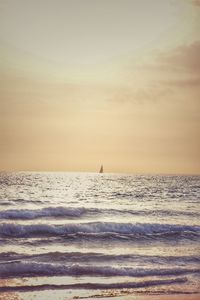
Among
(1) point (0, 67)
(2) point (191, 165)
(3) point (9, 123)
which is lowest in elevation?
(2) point (191, 165)

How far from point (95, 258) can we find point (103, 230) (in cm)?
153

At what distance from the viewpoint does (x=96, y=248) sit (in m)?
5.32

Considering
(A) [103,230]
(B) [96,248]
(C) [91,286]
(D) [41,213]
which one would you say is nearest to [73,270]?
(C) [91,286]

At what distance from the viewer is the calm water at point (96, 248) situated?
3.91 m

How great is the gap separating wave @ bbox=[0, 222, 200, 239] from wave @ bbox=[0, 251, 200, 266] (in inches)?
40.8

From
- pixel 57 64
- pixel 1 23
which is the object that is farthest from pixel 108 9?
pixel 1 23

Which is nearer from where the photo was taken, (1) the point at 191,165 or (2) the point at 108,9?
(2) the point at 108,9

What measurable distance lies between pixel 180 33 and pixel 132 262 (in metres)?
2.75

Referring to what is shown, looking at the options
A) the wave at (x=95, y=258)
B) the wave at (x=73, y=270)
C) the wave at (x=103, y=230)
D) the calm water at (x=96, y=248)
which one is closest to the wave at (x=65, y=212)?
the calm water at (x=96, y=248)

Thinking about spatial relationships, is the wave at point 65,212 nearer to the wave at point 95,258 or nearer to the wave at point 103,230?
the wave at point 103,230

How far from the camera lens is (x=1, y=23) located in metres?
5.81

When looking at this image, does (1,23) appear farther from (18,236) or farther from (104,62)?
(18,236)

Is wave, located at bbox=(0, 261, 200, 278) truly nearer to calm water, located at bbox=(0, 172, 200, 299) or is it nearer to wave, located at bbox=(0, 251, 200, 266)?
calm water, located at bbox=(0, 172, 200, 299)

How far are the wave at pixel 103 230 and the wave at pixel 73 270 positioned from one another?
62.8 inches
